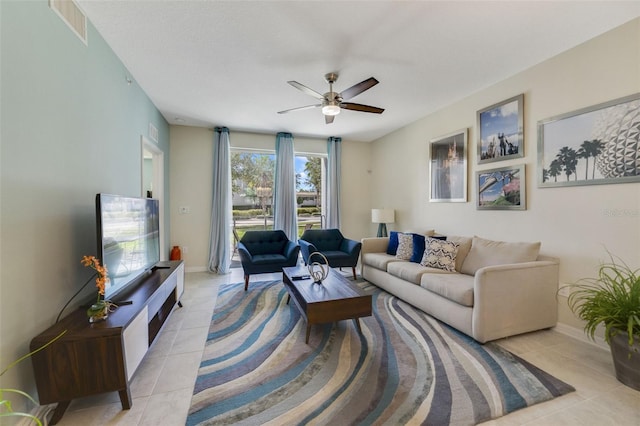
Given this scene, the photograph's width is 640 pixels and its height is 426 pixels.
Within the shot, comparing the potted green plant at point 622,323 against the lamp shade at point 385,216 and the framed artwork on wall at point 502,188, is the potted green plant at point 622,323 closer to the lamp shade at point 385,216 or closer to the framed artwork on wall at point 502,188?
the framed artwork on wall at point 502,188

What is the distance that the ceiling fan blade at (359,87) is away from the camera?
2.41 m

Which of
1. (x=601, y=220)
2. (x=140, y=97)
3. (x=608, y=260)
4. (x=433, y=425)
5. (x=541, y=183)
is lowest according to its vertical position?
(x=433, y=425)

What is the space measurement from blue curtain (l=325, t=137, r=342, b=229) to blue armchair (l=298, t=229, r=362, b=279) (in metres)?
0.81

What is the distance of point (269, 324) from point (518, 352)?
2.28 meters

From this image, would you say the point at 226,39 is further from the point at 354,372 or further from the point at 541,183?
the point at 541,183

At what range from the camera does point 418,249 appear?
3.52 m

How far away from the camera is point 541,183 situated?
106 inches

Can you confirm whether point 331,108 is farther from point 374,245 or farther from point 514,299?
point 514,299

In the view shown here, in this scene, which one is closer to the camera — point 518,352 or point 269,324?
point 518,352

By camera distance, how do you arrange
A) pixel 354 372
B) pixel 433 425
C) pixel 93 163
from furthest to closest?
pixel 93 163 → pixel 354 372 → pixel 433 425

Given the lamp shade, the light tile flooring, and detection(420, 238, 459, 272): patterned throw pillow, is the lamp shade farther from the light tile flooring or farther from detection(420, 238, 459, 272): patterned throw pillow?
the light tile flooring

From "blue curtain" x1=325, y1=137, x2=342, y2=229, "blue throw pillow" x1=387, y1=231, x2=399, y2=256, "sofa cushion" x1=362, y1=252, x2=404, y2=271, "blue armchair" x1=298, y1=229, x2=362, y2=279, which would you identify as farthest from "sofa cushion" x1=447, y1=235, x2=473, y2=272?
"blue curtain" x1=325, y1=137, x2=342, y2=229

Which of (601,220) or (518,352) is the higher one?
(601,220)

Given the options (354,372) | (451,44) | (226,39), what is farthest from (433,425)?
(226,39)
